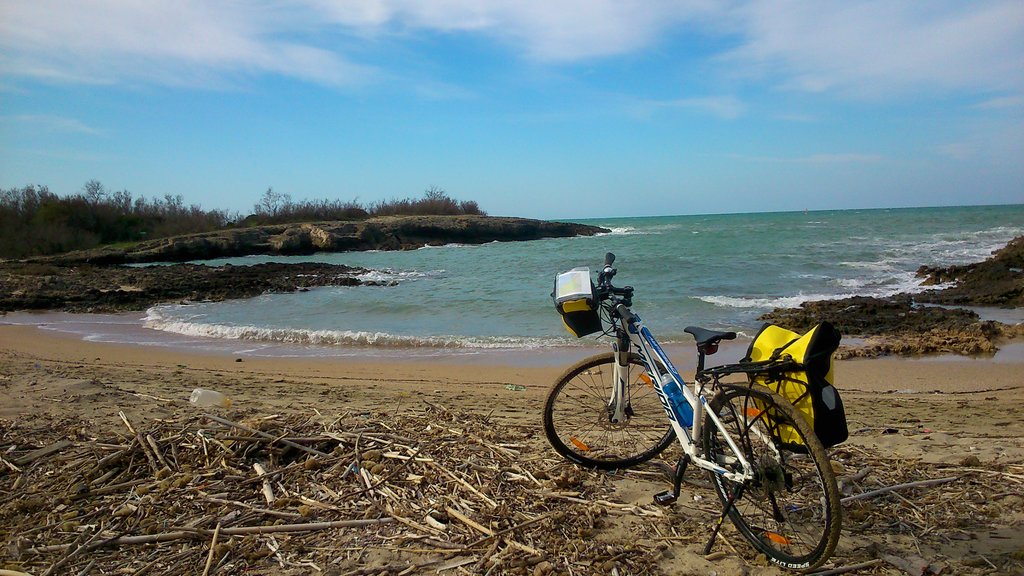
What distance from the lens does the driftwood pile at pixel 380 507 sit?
2.75 m

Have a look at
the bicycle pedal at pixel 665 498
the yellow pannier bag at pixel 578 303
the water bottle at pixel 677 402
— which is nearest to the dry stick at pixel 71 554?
the yellow pannier bag at pixel 578 303

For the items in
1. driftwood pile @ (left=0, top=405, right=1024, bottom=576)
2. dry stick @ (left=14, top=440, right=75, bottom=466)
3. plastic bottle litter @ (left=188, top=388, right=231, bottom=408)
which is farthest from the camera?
plastic bottle litter @ (left=188, top=388, right=231, bottom=408)

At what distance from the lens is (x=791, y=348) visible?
271cm

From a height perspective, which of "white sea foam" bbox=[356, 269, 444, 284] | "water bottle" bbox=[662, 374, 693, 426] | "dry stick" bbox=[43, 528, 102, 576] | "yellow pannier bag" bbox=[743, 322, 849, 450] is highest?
"yellow pannier bag" bbox=[743, 322, 849, 450]

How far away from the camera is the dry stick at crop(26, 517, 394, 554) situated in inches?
112

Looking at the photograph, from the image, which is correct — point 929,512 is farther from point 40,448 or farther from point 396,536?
point 40,448

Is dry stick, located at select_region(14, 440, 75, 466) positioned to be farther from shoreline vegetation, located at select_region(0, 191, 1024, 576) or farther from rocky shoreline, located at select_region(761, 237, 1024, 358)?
rocky shoreline, located at select_region(761, 237, 1024, 358)

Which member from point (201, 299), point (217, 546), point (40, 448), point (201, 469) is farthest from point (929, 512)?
point (201, 299)

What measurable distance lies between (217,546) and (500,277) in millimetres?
20623

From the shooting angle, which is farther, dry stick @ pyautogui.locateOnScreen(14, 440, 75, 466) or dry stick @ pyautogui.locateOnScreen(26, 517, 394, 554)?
dry stick @ pyautogui.locateOnScreen(14, 440, 75, 466)

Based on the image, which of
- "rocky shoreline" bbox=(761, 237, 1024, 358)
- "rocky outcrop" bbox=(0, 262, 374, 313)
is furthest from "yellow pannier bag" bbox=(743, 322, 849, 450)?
"rocky outcrop" bbox=(0, 262, 374, 313)

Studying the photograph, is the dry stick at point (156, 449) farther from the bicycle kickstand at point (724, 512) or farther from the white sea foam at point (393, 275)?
the white sea foam at point (393, 275)

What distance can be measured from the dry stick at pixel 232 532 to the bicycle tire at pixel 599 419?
123 cm

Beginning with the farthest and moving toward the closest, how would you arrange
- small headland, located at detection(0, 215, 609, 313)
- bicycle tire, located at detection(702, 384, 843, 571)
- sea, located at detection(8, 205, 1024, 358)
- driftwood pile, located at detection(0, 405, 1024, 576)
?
small headland, located at detection(0, 215, 609, 313) → sea, located at detection(8, 205, 1024, 358) → driftwood pile, located at detection(0, 405, 1024, 576) → bicycle tire, located at detection(702, 384, 843, 571)
